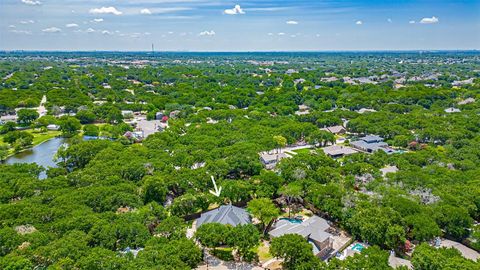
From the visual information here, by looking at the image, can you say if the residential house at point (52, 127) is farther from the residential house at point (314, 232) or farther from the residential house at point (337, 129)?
the residential house at point (314, 232)

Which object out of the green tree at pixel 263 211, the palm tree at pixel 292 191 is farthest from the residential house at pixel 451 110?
the green tree at pixel 263 211

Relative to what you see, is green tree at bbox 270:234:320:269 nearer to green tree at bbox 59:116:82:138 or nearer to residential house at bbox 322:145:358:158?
residential house at bbox 322:145:358:158

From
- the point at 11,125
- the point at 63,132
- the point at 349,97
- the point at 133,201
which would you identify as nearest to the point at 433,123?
the point at 349,97

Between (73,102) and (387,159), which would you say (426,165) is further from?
(73,102)

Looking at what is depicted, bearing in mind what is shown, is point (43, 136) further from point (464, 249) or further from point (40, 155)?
point (464, 249)

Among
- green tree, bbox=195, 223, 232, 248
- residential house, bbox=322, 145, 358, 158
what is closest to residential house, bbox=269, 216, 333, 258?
green tree, bbox=195, 223, 232, 248
